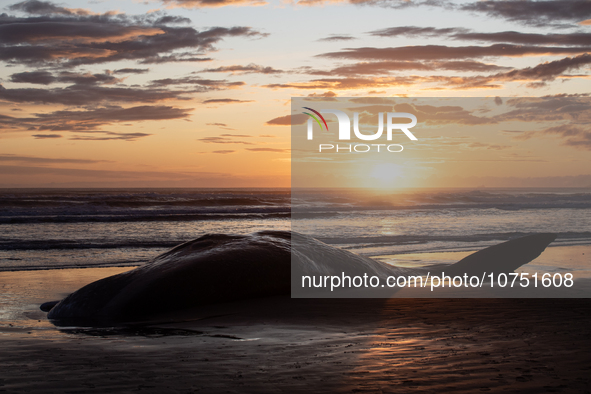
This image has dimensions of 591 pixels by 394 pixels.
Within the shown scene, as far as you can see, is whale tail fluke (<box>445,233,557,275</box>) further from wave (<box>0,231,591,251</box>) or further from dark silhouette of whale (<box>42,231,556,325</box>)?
wave (<box>0,231,591,251</box>)

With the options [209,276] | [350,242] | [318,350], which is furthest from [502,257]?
[350,242]

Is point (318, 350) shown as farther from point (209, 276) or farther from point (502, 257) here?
point (502, 257)

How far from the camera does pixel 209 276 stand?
5699 mm

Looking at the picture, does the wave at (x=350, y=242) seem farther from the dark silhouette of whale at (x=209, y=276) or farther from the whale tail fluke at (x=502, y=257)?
the dark silhouette of whale at (x=209, y=276)

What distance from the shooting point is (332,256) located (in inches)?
267

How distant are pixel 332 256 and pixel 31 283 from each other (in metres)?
5.26

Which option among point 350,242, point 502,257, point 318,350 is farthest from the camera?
point 350,242

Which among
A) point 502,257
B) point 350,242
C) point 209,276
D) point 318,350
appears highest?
point 209,276

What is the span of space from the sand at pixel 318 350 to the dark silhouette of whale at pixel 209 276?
0.89 feet

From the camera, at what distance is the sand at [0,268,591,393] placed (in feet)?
9.77

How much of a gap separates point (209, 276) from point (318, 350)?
2.28m

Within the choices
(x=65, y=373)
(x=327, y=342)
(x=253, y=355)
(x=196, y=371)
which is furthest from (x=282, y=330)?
(x=65, y=373)

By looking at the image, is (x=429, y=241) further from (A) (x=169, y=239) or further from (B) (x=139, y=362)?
(B) (x=139, y=362)

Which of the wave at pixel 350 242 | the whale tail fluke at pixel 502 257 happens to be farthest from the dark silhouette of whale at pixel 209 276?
the wave at pixel 350 242
